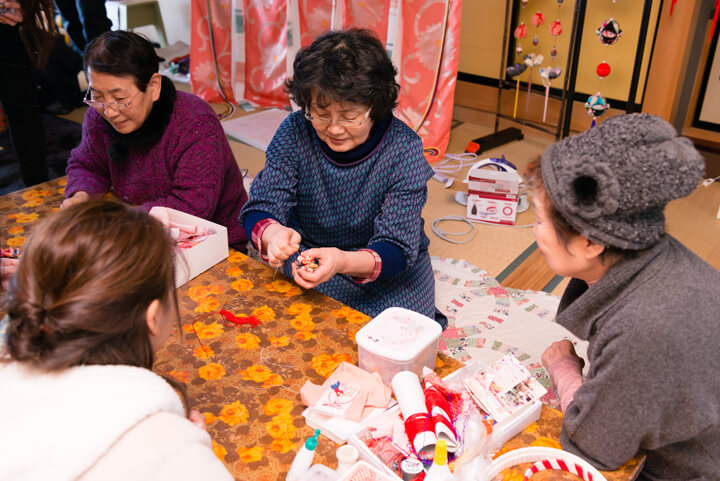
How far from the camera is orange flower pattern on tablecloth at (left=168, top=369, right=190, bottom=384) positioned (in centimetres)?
118

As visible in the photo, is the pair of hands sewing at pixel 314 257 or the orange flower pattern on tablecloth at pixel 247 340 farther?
the pair of hands sewing at pixel 314 257

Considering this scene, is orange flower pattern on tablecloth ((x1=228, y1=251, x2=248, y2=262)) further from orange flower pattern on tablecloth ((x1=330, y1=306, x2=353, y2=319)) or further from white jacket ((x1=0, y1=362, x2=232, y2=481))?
white jacket ((x1=0, y1=362, x2=232, y2=481))

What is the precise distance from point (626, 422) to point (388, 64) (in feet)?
3.35

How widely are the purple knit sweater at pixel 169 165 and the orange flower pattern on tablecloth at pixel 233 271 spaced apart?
14.1 inches

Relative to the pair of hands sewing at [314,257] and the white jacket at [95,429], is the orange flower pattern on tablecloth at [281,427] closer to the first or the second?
the white jacket at [95,429]

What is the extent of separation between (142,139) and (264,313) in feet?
2.55

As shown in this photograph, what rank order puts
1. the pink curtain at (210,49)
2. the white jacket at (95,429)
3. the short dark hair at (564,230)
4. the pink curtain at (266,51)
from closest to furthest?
1. the white jacket at (95,429)
2. the short dark hair at (564,230)
3. the pink curtain at (266,51)
4. the pink curtain at (210,49)

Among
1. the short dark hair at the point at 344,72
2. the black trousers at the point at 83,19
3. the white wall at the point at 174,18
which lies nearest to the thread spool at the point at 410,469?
the short dark hair at the point at 344,72

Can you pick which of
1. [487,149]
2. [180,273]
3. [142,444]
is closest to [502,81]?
[487,149]

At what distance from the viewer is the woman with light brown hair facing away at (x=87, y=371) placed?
746mm

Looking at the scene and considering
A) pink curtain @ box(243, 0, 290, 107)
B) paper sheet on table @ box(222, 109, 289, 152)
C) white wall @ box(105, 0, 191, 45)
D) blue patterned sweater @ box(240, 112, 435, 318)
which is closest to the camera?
blue patterned sweater @ box(240, 112, 435, 318)

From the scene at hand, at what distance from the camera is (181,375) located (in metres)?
1.19

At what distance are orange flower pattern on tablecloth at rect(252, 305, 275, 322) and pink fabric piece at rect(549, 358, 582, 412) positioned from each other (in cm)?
61

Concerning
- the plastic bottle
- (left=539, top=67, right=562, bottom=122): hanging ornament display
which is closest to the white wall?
(left=539, top=67, right=562, bottom=122): hanging ornament display
